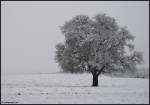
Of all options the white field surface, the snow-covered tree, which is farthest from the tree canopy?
the white field surface

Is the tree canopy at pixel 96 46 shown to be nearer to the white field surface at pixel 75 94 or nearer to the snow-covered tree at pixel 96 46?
the snow-covered tree at pixel 96 46

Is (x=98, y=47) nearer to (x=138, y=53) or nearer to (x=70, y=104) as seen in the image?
(x=138, y=53)

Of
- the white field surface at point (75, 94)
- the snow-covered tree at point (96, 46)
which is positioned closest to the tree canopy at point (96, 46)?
the snow-covered tree at point (96, 46)

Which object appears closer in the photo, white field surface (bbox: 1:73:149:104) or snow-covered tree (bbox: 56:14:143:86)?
white field surface (bbox: 1:73:149:104)

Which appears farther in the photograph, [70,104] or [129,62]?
[129,62]

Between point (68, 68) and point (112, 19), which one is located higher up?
point (112, 19)

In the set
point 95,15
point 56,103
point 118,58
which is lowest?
point 56,103

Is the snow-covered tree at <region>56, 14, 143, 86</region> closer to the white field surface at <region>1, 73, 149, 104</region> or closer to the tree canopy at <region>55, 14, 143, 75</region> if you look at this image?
the tree canopy at <region>55, 14, 143, 75</region>

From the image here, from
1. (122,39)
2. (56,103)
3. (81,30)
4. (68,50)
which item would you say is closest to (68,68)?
(68,50)

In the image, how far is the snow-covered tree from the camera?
45719 millimetres

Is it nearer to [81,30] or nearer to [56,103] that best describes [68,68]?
[81,30]

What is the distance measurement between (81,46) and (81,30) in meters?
2.36

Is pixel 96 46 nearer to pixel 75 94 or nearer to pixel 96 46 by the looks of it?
pixel 96 46

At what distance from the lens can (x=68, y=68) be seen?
47906 millimetres
